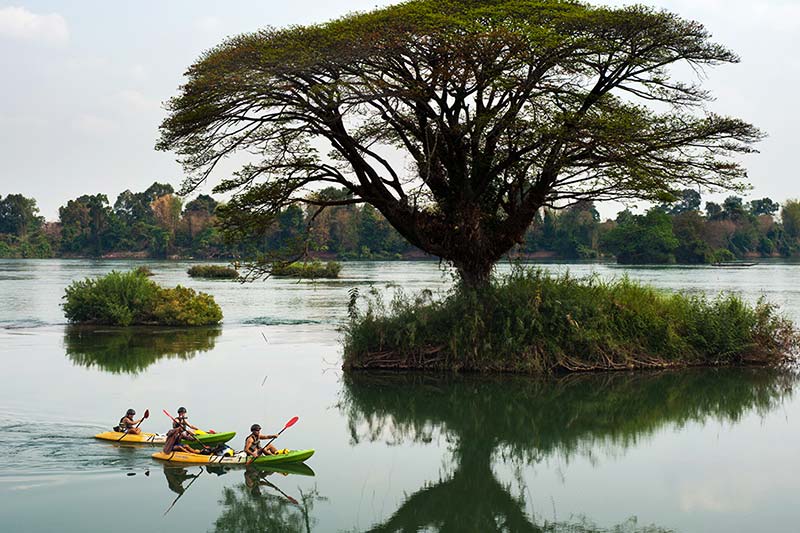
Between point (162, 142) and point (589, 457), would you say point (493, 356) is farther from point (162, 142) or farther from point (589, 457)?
point (162, 142)

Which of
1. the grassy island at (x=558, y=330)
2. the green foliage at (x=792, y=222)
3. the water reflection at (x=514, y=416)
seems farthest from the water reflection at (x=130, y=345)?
the green foliage at (x=792, y=222)

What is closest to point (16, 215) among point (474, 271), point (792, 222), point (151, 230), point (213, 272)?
point (151, 230)

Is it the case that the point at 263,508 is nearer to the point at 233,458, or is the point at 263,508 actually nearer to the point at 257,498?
the point at 257,498

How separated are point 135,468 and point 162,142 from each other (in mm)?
11338

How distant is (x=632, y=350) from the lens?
2184 cm

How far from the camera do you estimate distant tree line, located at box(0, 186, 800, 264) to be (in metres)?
90.7

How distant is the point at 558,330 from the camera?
21250 millimetres

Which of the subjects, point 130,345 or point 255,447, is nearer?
point 255,447

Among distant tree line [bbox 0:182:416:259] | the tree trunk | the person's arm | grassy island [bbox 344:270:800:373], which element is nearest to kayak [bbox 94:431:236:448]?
the person's arm

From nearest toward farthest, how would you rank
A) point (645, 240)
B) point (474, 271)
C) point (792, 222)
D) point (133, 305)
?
point (474, 271), point (133, 305), point (645, 240), point (792, 222)

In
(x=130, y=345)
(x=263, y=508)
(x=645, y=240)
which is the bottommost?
(x=263, y=508)

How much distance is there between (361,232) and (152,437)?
90.3 m

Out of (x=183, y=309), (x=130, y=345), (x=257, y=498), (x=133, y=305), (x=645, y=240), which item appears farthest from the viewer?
(x=645, y=240)

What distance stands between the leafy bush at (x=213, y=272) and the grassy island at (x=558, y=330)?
148ft
